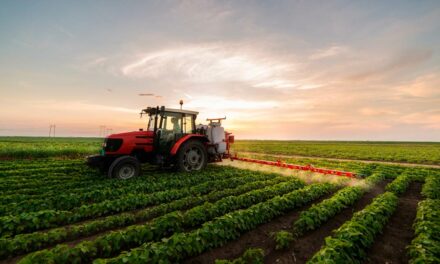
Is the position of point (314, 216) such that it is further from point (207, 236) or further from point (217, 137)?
point (217, 137)

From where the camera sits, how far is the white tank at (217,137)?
1278 centimetres

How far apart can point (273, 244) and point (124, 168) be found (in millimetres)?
7518

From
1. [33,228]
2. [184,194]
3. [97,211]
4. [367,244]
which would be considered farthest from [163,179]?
[367,244]

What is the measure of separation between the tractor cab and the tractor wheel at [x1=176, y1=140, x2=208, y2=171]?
0.55m

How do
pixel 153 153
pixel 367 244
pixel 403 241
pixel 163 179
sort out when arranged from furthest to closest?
pixel 153 153 < pixel 163 179 < pixel 403 241 < pixel 367 244

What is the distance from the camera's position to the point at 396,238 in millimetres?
5422

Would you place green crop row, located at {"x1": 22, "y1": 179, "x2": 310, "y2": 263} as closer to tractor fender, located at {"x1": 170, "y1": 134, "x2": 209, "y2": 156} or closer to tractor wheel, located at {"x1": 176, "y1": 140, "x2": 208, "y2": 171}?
tractor fender, located at {"x1": 170, "y1": 134, "x2": 209, "y2": 156}

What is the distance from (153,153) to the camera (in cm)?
1130

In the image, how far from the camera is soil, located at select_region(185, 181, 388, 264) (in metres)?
4.48

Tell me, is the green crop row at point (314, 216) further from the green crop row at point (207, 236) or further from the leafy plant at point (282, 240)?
the green crop row at point (207, 236)

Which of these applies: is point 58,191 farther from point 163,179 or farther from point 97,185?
point 163,179

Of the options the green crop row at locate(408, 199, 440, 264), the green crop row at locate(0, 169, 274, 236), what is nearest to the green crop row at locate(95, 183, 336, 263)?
the green crop row at locate(0, 169, 274, 236)

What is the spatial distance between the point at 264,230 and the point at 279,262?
54.0 inches

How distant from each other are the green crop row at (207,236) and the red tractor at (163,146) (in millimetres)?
5600
